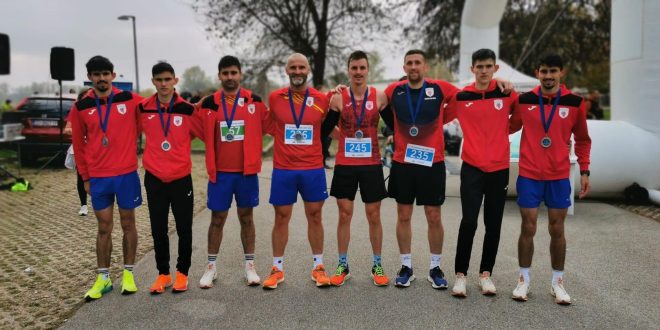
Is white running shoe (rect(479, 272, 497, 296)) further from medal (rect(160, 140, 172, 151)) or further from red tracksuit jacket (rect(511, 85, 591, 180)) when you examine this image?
medal (rect(160, 140, 172, 151))

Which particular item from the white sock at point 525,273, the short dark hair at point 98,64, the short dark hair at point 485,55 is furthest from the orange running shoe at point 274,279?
the short dark hair at point 485,55

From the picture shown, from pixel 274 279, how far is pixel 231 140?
4.06 feet

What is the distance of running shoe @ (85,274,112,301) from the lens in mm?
4172

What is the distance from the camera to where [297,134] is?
4.39 m

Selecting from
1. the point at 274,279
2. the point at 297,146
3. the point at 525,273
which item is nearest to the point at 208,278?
the point at 274,279

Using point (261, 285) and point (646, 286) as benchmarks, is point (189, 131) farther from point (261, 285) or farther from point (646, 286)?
point (646, 286)

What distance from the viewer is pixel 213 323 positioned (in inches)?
145

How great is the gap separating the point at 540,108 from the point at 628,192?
201 inches

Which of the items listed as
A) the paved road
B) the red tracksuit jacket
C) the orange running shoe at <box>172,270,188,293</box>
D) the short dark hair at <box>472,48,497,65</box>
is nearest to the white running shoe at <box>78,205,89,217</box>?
the paved road

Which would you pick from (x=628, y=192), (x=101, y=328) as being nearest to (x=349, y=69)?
(x=101, y=328)

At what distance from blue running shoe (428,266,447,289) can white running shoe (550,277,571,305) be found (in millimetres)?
851

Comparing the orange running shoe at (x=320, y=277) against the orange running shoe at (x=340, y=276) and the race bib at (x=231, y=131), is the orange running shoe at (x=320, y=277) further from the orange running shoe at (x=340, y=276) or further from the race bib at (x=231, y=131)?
the race bib at (x=231, y=131)

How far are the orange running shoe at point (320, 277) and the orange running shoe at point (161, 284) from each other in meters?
1.24

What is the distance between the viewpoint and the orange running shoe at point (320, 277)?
14.6ft
